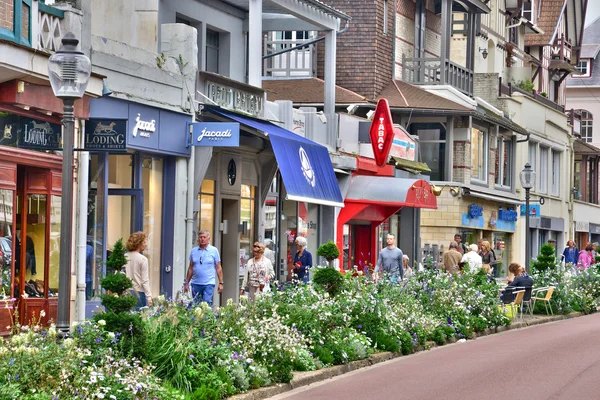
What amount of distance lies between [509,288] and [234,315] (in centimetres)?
1377

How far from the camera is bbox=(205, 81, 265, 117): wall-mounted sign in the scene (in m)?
23.5

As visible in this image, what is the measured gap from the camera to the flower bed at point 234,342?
11.0 metres

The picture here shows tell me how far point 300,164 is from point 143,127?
4.21 m

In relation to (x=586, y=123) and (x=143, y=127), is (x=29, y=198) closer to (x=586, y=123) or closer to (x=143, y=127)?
(x=143, y=127)

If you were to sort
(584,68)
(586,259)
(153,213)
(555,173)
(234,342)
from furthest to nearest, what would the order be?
(584,68)
(555,173)
(586,259)
(153,213)
(234,342)

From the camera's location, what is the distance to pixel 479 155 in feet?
142

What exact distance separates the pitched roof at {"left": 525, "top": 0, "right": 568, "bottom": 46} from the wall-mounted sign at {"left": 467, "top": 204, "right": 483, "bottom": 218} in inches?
575

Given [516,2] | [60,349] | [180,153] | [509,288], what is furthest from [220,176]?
[516,2]

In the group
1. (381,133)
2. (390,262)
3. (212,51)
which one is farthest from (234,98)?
(381,133)

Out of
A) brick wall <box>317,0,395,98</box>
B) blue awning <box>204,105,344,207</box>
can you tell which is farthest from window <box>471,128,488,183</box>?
blue awning <box>204,105,344,207</box>

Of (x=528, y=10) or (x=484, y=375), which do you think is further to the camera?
(x=528, y=10)

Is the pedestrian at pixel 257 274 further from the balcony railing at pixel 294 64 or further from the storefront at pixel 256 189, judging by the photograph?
the balcony railing at pixel 294 64

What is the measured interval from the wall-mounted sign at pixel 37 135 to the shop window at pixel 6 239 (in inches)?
26.4

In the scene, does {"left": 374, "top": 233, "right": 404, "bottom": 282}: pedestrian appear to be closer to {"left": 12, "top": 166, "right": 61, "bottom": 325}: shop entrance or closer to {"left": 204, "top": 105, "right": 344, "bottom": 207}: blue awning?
{"left": 204, "top": 105, "right": 344, "bottom": 207}: blue awning
